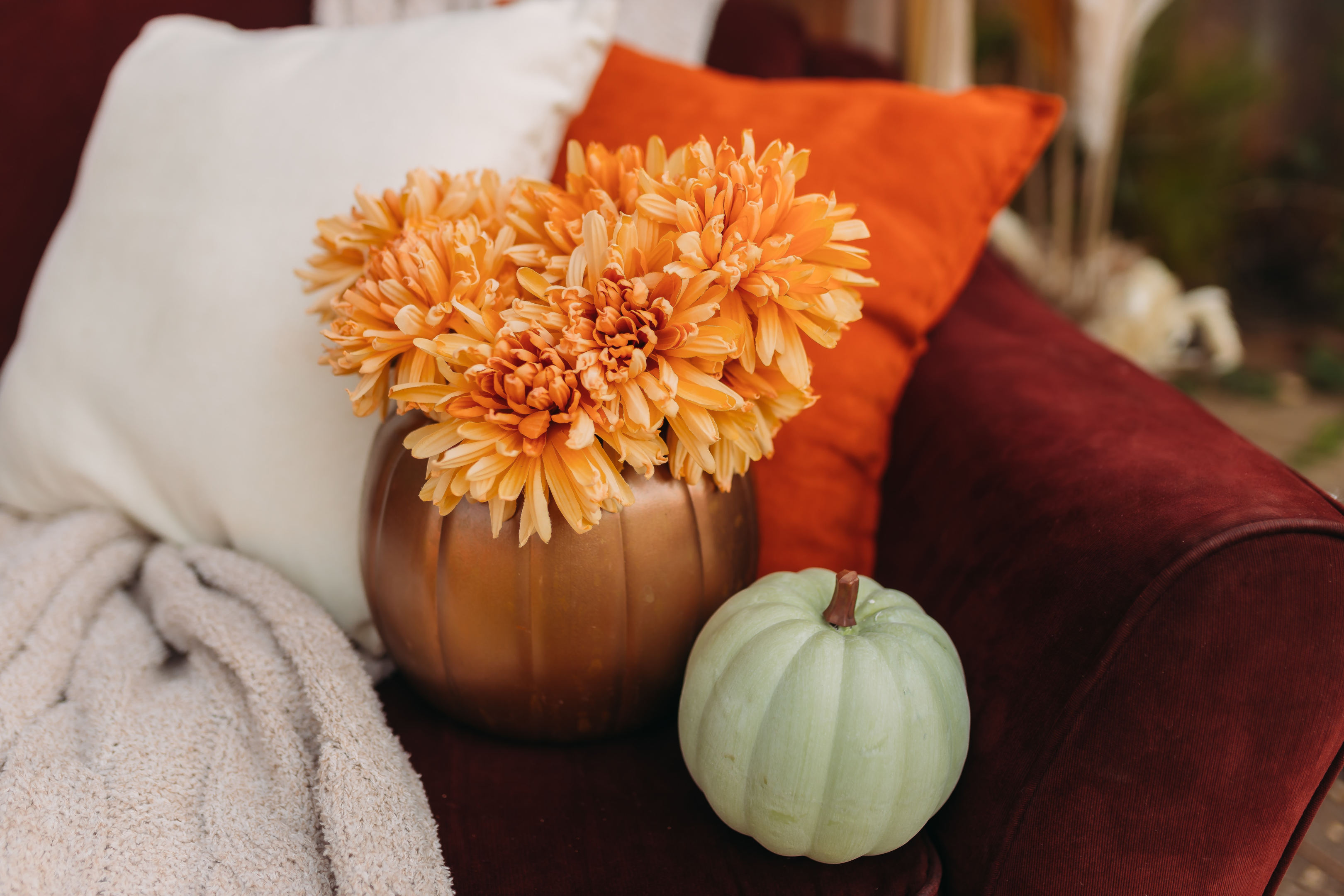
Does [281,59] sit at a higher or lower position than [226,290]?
higher

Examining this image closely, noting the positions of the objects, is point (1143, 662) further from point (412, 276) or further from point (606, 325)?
point (412, 276)

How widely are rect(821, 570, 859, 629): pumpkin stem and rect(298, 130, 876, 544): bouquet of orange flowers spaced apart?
9 centimetres

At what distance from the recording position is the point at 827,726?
0.47 metres

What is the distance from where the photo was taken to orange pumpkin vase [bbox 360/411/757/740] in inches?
20.5

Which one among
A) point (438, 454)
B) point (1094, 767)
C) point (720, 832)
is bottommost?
point (720, 832)

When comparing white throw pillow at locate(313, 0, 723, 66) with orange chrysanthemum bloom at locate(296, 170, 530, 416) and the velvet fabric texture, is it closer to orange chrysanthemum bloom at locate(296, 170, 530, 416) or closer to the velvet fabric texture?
orange chrysanthemum bloom at locate(296, 170, 530, 416)

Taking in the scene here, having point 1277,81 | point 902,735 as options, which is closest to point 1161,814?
point 902,735

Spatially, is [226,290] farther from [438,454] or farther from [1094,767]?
[1094,767]

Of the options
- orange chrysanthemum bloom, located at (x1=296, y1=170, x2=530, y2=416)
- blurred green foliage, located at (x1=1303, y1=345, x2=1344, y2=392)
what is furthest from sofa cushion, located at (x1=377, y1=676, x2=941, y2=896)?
blurred green foliage, located at (x1=1303, y1=345, x2=1344, y2=392)

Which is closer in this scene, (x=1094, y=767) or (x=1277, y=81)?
(x=1094, y=767)

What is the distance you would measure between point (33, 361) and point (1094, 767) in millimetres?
903

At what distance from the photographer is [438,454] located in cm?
48

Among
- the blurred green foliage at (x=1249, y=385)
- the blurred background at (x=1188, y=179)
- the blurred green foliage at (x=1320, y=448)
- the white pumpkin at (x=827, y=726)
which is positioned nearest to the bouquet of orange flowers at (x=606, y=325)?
the white pumpkin at (x=827, y=726)

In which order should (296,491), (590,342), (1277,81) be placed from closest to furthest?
(590,342) < (296,491) < (1277,81)
